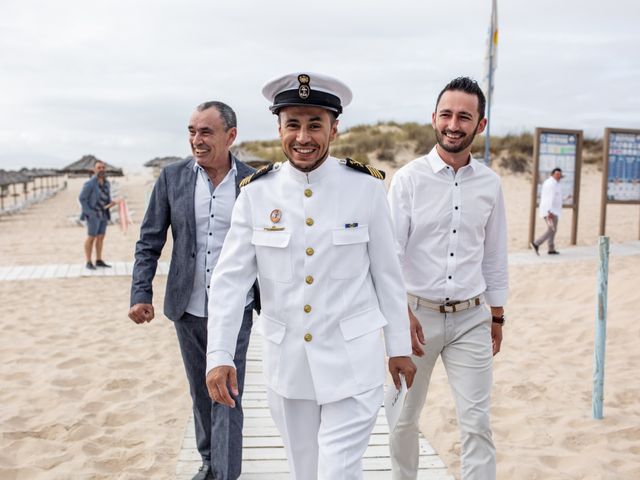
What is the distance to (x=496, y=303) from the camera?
10.2 feet

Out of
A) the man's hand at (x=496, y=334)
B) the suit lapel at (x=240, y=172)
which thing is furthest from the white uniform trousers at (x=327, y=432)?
the suit lapel at (x=240, y=172)

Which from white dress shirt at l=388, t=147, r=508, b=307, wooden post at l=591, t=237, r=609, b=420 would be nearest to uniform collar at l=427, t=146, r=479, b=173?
white dress shirt at l=388, t=147, r=508, b=307

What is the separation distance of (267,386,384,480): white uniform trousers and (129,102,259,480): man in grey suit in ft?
2.89

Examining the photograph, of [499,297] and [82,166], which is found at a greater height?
[82,166]

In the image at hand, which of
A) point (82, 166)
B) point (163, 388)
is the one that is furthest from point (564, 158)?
point (82, 166)

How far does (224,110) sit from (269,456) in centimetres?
203

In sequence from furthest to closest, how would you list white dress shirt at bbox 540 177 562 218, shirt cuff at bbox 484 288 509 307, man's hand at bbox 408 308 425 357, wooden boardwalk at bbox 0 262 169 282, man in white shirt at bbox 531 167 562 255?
1. white dress shirt at bbox 540 177 562 218
2. man in white shirt at bbox 531 167 562 255
3. wooden boardwalk at bbox 0 262 169 282
4. shirt cuff at bbox 484 288 509 307
5. man's hand at bbox 408 308 425 357

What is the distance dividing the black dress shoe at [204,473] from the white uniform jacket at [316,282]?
131cm

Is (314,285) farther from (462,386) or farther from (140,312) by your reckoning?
(140,312)

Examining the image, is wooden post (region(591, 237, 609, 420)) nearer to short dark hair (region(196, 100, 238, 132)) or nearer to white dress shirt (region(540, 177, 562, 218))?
short dark hair (region(196, 100, 238, 132))

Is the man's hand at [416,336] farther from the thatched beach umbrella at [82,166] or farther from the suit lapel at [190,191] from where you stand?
the thatched beach umbrella at [82,166]

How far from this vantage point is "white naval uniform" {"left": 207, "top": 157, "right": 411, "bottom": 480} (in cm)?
222

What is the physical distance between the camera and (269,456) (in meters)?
3.77

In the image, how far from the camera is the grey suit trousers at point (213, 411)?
3094 mm
